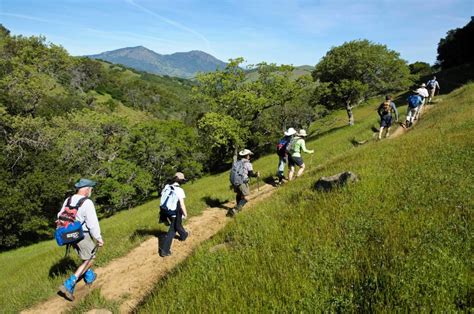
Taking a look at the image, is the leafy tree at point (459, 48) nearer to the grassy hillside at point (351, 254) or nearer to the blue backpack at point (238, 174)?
the blue backpack at point (238, 174)

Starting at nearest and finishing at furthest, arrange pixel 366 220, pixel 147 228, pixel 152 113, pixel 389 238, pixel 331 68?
1. pixel 389 238
2. pixel 366 220
3. pixel 147 228
4. pixel 331 68
5. pixel 152 113

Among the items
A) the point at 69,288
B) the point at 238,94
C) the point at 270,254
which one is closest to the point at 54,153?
the point at 238,94

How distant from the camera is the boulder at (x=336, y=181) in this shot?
8.77 meters

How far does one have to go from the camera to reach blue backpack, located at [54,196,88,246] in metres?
7.41

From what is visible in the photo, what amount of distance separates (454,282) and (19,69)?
190ft

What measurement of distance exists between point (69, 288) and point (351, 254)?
6704 millimetres

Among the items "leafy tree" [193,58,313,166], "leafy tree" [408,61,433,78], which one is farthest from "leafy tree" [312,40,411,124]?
"leafy tree" [408,61,433,78]

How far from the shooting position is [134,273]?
8.76 meters

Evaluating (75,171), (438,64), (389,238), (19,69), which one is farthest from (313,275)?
(438,64)

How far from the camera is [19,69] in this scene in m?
47.6

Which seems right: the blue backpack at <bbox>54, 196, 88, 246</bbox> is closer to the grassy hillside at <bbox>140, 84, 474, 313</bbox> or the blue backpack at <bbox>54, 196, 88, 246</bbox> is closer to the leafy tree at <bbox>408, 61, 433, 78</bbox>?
the grassy hillside at <bbox>140, 84, 474, 313</bbox>

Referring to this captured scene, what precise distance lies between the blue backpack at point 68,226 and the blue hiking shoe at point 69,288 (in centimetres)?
108

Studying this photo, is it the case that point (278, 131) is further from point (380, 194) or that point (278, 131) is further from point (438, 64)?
point (438, 64)

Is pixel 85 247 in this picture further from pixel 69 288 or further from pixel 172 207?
pixel 172 207
